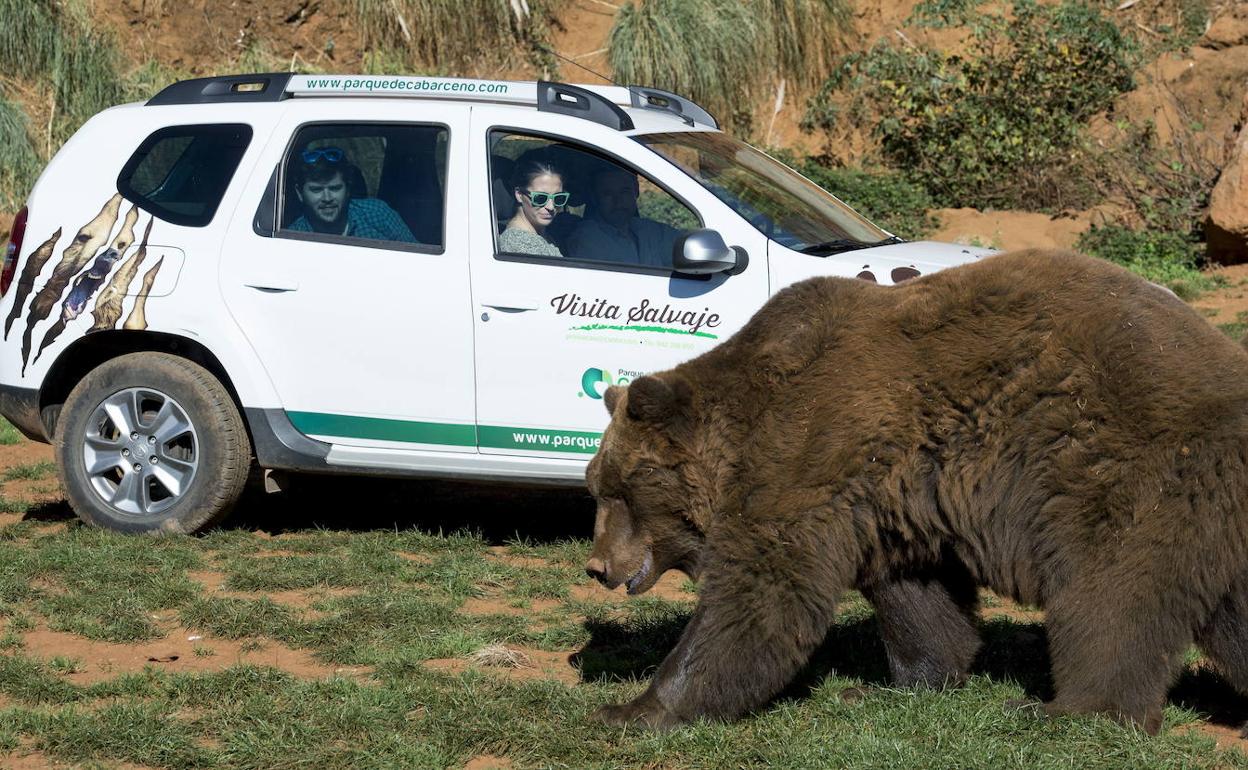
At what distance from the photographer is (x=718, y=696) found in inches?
187

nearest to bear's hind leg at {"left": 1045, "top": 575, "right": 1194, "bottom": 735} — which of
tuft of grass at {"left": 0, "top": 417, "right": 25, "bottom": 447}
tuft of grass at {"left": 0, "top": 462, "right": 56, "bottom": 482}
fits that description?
tuft of grass at {"left": 0, "top": 462, "right": 56, "bottom": 482}

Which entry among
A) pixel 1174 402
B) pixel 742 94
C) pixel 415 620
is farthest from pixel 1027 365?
pixel 742 94

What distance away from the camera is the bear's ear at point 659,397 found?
16.4 feet

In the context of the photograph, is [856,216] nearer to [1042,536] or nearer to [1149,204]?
[1042,536]

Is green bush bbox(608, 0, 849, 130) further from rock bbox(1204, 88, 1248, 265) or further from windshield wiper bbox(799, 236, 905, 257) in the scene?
windshield wiper bbox(799, 236, 905, 257)

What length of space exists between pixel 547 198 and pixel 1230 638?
13.6ft

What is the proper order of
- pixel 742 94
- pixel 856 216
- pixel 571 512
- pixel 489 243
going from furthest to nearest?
pixel 742 94, pixel 571 512, pixel 856 216, pixel 489 243

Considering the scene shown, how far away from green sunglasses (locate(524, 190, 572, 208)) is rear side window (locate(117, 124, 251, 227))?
1.63 metres

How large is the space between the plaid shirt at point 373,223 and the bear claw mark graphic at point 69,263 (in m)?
1.06

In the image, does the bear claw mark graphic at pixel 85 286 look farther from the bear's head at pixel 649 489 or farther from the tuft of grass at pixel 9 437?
the bear's head at pixel 649 489

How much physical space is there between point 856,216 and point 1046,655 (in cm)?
302

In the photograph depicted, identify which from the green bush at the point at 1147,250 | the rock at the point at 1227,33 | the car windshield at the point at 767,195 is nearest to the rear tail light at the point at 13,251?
the car windshield at the point at 767,195


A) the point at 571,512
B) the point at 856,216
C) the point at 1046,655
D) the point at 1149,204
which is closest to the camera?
the point at 1046,655

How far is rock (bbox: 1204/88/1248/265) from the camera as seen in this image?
43.2 feet
